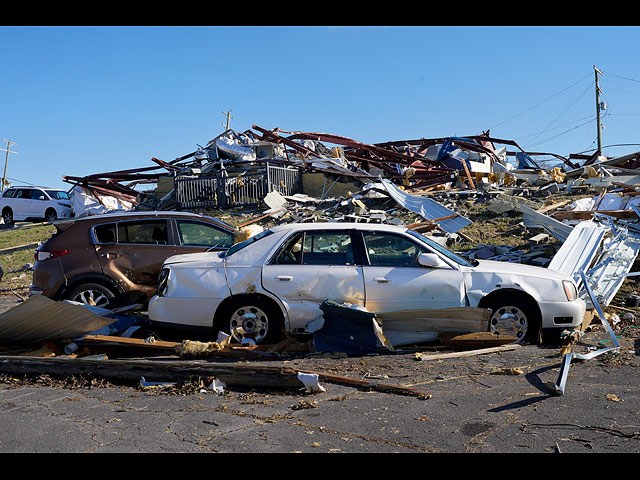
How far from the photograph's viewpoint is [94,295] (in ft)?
28.7

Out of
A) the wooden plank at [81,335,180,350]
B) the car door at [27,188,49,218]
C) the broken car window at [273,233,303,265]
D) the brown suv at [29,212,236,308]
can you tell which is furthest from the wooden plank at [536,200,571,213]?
the car door at [27,188,49,218]

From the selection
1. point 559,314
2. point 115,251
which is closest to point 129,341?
point 115,251

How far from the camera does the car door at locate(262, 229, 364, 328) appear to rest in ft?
23.4

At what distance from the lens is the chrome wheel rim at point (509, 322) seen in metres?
7.16

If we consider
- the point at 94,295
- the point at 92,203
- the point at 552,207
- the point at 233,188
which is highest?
the point at 233,188

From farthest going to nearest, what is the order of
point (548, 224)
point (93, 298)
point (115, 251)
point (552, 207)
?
1. point (552, 207)
2. point (548, 224)
3. point (115, 251)
4. point (93, 298)

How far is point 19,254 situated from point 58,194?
991 cm

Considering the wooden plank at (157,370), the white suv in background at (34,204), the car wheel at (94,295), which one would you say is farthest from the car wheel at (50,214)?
the wooden plank at (157,370)

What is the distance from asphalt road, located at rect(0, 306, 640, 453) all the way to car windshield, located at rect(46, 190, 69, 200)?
2195 cm

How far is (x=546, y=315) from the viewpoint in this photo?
281 inches

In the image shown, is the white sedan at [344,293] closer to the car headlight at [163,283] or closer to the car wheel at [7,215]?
the car headlight at [163,283]

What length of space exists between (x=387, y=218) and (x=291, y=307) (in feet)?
28.2

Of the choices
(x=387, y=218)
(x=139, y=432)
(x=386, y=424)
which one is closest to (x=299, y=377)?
(x=386, y=424)

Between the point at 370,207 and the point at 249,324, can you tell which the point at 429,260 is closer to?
the point at 249,324
